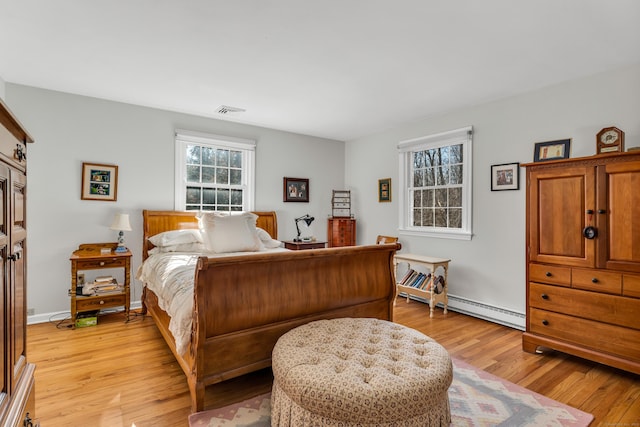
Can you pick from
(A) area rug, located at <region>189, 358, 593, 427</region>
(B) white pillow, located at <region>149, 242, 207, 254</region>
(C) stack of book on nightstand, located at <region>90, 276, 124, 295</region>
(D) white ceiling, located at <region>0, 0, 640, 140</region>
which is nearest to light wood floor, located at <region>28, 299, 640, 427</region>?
(A) area rug, located at <region>189, 358, 593, 427</region>

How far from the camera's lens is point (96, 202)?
372 cm

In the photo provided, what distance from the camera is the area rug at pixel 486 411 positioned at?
1.89 m

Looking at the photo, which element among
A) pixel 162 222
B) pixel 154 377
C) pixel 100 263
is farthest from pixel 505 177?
pixel 100 263

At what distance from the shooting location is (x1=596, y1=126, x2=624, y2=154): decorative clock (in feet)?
8.46

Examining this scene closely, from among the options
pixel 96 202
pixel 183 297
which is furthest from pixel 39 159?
pixel 183 297

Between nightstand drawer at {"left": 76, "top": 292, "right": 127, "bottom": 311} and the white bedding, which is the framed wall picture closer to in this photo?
the white bedding

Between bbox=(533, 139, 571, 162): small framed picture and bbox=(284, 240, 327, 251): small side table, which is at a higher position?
bbox=(533, 139, 571, 162): small framed picture

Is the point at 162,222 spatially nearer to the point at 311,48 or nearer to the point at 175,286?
the point at 175,286

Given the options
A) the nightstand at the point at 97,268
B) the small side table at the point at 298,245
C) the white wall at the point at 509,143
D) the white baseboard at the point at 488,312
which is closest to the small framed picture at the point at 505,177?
the white wall at the point at 509,143

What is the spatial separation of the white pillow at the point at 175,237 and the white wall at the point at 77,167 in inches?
15.6

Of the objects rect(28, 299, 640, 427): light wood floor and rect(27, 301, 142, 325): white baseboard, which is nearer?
rect(28, 299, 640, 427): light wood floor

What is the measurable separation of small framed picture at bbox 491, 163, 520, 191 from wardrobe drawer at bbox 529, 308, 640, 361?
134 cm

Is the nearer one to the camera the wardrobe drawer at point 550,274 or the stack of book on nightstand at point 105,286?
the wardrobe drawer at point 550,274

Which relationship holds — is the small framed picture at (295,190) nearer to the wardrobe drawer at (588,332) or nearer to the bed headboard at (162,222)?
the bed headboard at (162,222)
